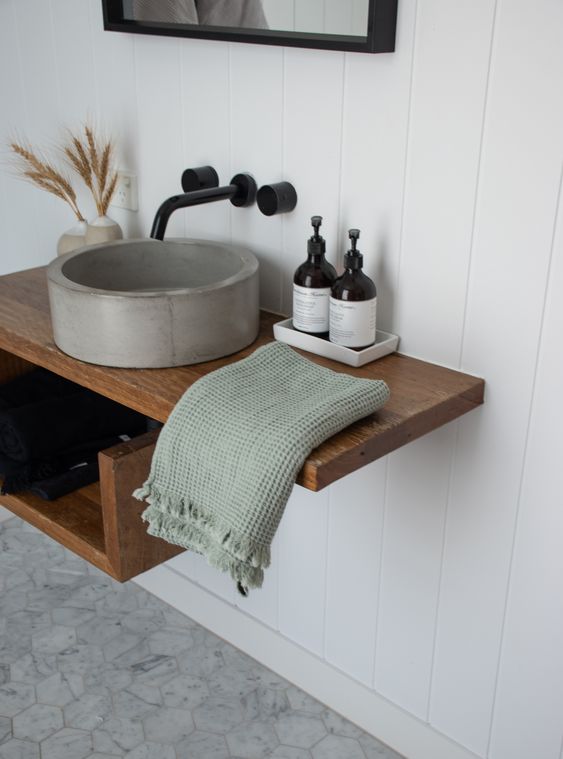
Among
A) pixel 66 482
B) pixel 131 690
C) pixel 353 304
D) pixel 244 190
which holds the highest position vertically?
pixel 244 190

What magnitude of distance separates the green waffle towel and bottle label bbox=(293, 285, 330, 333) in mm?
158

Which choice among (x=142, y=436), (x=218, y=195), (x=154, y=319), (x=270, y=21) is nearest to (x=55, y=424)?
(x=142, y=436)

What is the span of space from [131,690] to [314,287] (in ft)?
3.17

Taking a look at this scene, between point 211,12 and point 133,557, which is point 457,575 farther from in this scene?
point 211,12

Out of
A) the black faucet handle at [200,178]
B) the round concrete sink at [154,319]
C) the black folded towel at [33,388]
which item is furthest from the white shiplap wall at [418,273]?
the black folded towel at [33,388]

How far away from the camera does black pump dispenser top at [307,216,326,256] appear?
1329 millimetres

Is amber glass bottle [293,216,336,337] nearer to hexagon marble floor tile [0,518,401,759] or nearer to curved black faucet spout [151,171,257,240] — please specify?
curved black faucet spout [151,171,257,240]

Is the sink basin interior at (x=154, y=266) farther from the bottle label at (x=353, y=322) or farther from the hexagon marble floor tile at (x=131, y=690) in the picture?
the hexagon marble floor tile at (x=131, y=690)

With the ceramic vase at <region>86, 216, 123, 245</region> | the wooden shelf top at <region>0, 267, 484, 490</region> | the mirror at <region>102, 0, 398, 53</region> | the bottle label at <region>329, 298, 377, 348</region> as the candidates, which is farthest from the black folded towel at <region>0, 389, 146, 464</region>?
the mirror at <region>102, 0, 398, 53</region>

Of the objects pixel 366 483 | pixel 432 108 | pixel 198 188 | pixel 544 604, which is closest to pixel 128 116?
pixel 198 188

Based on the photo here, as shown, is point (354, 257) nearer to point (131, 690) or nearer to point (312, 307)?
point (312, 307)

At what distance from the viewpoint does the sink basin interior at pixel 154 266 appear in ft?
4.99

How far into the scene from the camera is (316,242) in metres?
1.33

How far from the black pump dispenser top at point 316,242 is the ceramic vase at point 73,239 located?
2.01 ft
